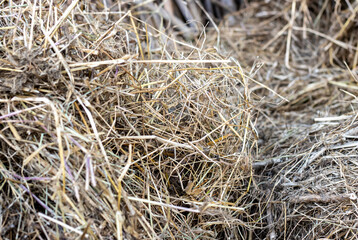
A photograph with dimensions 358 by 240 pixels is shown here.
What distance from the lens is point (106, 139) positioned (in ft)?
3.62

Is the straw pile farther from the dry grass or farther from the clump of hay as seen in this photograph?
the clump of hay

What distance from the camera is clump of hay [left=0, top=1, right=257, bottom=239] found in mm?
1021

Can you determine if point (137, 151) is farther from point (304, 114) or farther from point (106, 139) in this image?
point (304, 114)

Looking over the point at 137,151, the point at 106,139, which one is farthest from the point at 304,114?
the point at 106,139

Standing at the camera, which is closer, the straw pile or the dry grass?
the dry grass

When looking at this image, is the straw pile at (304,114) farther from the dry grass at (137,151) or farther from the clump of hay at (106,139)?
the clump of hay at (106,139)

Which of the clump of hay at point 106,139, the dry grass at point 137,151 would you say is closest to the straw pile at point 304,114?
the dry grass at point 137,151

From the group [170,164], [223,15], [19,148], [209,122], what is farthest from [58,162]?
[223,15]

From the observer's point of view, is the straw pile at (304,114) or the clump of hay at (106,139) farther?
the straw pile at (304,114)

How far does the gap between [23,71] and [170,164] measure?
56 cm

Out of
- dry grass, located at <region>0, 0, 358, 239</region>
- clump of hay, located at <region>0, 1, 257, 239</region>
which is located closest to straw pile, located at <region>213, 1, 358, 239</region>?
dry grass, located at <region>0, 0, 358, 239</region>

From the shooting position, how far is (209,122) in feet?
4.39

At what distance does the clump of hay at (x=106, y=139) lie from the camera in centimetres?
102

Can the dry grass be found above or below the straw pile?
above
